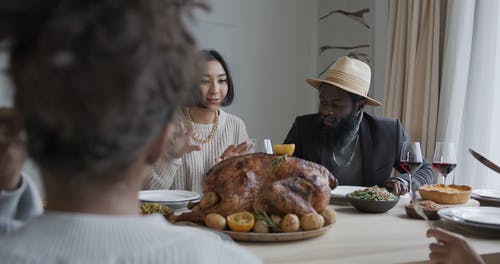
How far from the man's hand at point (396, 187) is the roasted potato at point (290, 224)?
2.53ft

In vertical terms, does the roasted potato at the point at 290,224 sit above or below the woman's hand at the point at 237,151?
below

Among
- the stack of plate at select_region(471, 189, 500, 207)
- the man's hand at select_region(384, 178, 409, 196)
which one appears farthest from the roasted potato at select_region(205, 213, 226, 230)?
the stack of plate at select_region(471, 189, 500, 207)

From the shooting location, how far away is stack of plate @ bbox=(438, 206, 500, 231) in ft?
4.22

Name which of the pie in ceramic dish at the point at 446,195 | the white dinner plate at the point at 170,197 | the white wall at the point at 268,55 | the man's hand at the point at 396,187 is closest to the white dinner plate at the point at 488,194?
the pie in ceramic dish at the point at 446,195

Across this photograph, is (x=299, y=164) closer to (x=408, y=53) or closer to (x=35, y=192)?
(x=35, y=192)

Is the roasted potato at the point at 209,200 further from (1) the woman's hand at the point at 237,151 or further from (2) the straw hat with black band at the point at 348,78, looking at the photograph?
(2) the straw hat with black band at the point at 348,78

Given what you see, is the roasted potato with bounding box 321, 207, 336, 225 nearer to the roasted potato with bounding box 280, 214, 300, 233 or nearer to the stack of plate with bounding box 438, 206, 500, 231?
the roasted potato with bounding box 280, 214, 300, 233

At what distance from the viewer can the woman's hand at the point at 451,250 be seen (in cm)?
102

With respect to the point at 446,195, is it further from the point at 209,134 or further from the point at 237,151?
the point at 209,134

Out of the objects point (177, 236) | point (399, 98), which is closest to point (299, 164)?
point (177, 236)

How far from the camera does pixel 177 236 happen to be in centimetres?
→ 58

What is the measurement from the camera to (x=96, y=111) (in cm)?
50

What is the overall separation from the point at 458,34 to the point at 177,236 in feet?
9.33

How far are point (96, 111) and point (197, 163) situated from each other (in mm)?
1938
